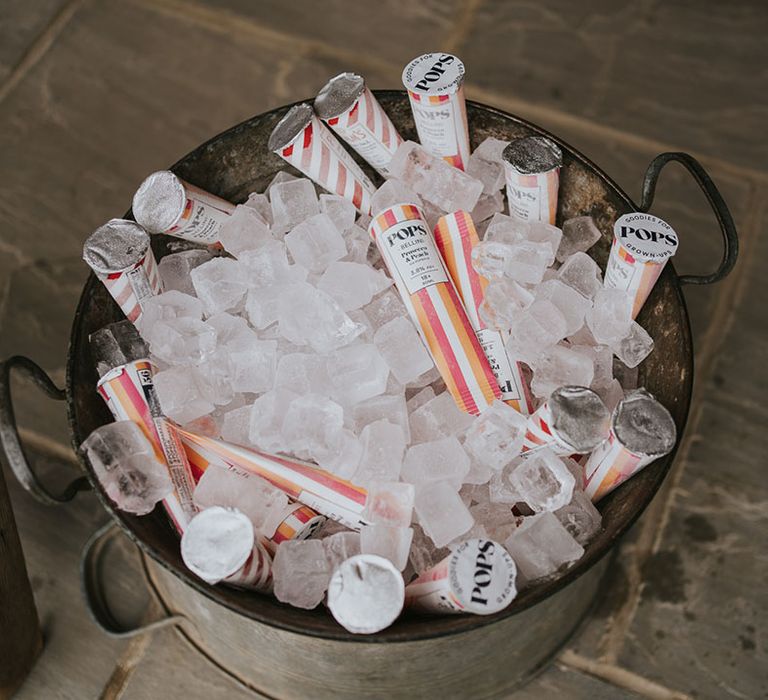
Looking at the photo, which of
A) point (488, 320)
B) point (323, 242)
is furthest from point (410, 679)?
point (323, 242)

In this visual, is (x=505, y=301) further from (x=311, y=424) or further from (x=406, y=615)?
(x=406, y=615)

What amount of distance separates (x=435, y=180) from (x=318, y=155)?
155 mm

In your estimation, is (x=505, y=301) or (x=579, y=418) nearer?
(x=579, y=418)

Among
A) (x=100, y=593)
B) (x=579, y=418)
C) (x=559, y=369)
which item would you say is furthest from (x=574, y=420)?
(x=100, y=593)

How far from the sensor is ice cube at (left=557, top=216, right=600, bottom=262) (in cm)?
118

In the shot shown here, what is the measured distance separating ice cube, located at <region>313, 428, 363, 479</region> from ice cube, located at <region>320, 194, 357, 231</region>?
1.01 ft

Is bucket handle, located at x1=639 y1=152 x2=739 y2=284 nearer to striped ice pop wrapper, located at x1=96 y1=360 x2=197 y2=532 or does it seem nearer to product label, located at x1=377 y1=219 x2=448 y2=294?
product label, located at x1=377 y1=219 x2=448 y2=294

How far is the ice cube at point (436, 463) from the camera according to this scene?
1018 millimetres

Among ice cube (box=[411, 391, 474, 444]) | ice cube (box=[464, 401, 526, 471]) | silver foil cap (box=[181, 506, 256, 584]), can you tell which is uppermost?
Result: silver foil cap (box=[181, 506, 256, 584])

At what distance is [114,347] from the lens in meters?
1.08

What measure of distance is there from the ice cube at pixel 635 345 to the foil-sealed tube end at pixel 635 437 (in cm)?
10

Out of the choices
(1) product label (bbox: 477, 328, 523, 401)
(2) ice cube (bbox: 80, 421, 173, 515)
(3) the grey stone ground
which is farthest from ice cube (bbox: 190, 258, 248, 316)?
(3) the grey stone ground

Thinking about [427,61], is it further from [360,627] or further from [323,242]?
[360,627]

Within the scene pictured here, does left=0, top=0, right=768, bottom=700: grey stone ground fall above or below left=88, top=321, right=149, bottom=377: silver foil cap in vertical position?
below
